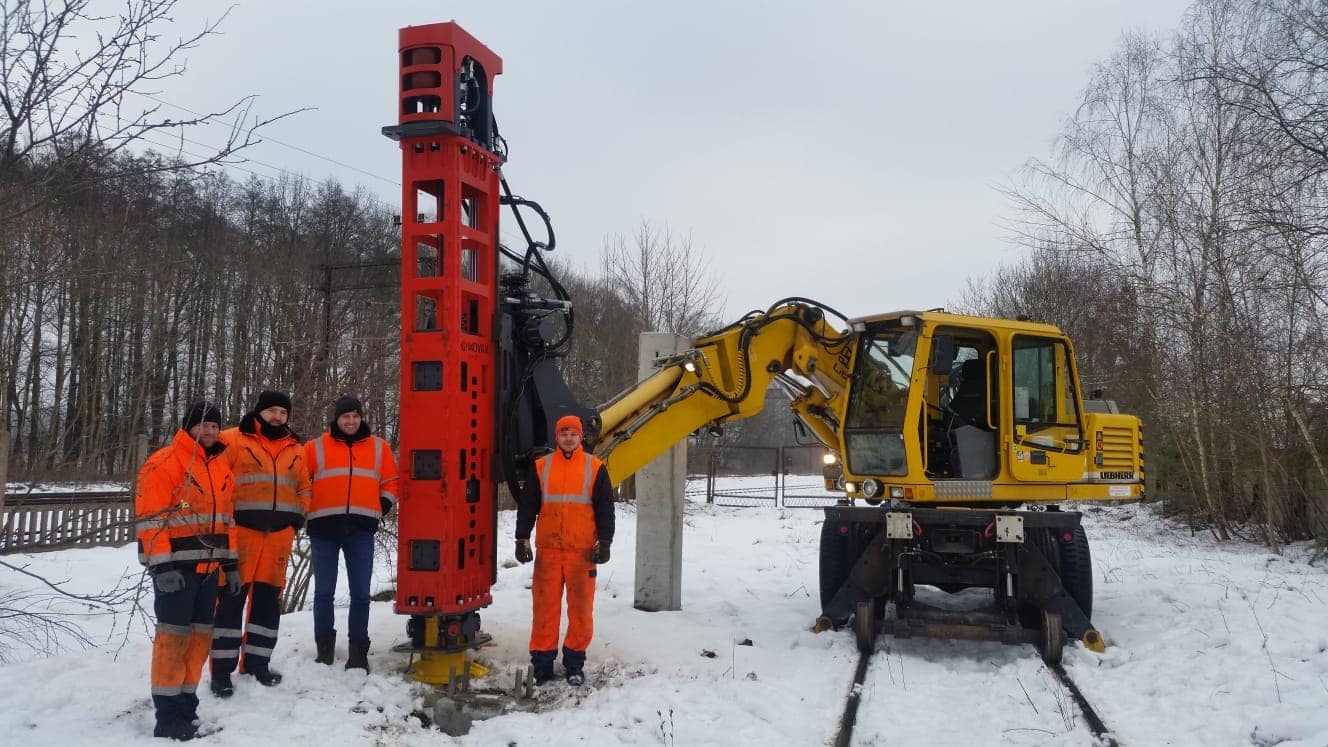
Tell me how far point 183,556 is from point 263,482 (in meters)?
0.82

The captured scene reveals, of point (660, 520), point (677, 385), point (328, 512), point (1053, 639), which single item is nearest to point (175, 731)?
point (328, 512)

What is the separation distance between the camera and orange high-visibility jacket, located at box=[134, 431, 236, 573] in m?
4.40

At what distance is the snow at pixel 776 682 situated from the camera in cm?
474

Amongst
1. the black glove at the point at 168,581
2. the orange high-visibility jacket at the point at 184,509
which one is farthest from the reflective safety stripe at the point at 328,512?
the black glove at the point at 168,581

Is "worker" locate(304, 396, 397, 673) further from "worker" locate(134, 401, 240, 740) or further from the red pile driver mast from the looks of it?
"worker" locate(134, 401, 240, 740)

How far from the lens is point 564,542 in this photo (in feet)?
19.0

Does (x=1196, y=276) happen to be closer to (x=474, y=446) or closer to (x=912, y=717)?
(x=912, y=717)

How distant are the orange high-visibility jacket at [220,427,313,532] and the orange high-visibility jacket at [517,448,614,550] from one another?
1437 mm

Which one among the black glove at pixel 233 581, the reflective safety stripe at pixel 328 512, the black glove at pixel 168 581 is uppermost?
the reflective safety stripe at pixel 328 512

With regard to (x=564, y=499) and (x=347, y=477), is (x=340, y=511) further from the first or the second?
(x=564, y=499)

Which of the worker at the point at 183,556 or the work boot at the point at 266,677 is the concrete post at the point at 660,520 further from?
the worker at the point at 183,556

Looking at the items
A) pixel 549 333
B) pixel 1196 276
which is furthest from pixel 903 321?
pixel 1196 276

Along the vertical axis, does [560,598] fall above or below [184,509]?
below

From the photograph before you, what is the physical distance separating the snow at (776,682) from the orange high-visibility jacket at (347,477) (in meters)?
1.00
